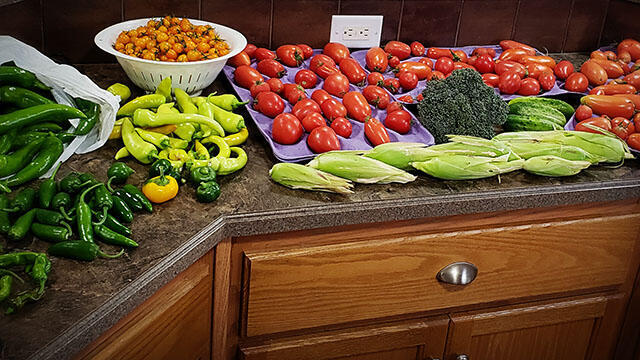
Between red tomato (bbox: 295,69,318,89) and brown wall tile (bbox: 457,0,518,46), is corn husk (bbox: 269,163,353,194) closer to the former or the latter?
red tomato (bbox: 295,69,318,89)

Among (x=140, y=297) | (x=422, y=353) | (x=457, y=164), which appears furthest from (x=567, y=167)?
(x=140, y=297)

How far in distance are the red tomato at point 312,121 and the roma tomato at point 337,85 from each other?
21cm

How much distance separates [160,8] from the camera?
2045mm

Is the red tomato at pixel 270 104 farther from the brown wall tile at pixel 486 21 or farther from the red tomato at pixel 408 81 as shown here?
the brown wall tile at pixel 486 21

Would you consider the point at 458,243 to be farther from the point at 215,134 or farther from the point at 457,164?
the point at 215,134

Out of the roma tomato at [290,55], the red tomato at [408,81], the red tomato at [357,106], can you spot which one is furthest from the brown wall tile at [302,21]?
the red tomato at [357,106]

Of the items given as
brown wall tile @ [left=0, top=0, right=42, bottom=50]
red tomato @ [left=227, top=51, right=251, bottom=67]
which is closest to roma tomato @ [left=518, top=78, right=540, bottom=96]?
red tomato @ [left=227, top=51, right=251, bottom=67]

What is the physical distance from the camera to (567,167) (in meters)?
1.67

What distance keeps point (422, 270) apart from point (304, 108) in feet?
1.55

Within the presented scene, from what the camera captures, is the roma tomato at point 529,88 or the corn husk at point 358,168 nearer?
the corn husk at point 358,168

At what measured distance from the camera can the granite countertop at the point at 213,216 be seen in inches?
41.8

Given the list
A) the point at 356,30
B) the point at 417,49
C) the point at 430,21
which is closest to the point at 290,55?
the point at 356,30

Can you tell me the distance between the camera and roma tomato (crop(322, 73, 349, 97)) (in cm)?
191

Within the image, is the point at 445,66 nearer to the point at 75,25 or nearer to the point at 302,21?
the point at 302,21
